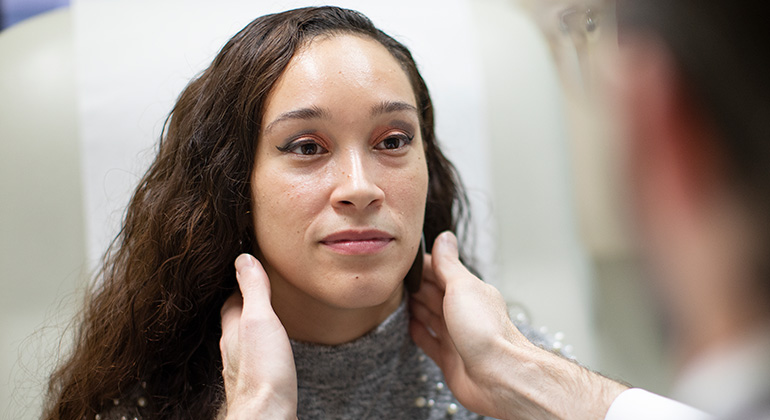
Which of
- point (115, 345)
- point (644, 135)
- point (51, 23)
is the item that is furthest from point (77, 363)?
point (644, 135)

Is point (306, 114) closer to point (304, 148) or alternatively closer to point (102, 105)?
point (304, 148)

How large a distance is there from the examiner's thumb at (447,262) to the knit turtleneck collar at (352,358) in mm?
100

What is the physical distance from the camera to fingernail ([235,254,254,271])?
1.02m

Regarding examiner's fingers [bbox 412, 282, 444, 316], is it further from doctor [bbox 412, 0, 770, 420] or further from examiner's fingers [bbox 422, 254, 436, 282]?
doctor [bbox 412, 0, 770, 420]

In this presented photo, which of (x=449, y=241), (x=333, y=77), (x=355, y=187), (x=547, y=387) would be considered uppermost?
(x=333, y=77)

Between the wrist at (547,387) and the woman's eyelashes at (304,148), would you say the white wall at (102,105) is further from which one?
the wrist at (547,387)

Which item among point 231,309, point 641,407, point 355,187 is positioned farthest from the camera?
point 231,309

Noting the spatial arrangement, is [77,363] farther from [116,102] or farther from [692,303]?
[692,303]

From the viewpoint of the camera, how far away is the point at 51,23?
1299 mm

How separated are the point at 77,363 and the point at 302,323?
1.23 ft

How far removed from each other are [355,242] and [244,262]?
0.57 ft

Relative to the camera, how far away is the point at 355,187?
0.95 m

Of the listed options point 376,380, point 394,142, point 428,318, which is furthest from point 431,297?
point 394,142

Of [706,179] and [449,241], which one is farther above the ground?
[706,179]
